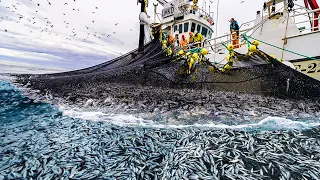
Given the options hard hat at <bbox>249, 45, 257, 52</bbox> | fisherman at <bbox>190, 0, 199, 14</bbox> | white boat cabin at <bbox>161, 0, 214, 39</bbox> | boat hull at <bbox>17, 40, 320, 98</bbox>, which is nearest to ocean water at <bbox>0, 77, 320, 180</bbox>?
boat hull at <bbox>17, 40, 320, 98</bbox>

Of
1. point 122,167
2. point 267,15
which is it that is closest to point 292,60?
point 267,15

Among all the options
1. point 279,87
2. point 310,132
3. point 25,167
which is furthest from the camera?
point 279,87

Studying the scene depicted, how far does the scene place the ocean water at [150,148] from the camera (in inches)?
108

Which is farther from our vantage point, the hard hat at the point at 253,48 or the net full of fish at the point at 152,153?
the hard hat at the point at 253,48

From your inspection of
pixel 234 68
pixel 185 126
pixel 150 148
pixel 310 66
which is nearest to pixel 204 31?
pixel 310 66

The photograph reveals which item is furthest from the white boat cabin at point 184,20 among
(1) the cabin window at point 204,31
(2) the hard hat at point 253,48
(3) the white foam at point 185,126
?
(3) the white foam at point 185,126

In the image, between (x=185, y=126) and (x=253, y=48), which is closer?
(x=185, y=126)

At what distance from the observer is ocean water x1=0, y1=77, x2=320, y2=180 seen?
2744 millimetres

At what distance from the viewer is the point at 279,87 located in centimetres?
645

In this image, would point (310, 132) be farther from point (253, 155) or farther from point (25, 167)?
point (25, 167)

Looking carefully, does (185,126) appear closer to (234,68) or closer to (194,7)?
(234,68)

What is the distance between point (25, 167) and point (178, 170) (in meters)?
2.34

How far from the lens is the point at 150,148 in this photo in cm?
352

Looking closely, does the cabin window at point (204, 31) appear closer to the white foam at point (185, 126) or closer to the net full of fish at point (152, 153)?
the white foam at point (185, 126)
